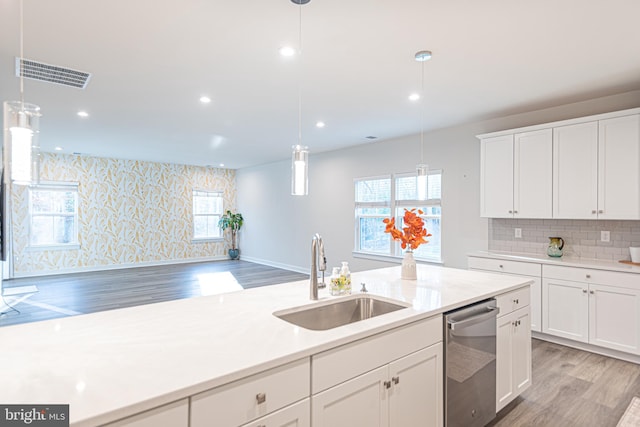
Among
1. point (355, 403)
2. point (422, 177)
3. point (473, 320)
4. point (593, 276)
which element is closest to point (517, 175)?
point (593, 276)

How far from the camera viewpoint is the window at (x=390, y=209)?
5.31m

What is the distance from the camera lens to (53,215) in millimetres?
7516

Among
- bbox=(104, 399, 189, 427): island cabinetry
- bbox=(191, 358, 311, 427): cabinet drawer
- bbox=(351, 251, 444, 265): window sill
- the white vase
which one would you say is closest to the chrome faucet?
bbox=(191, 358, 311, 427): cabinet drawer

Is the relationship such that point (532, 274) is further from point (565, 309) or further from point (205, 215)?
point (205, 215)

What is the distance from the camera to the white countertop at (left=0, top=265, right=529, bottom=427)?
97 centimetres

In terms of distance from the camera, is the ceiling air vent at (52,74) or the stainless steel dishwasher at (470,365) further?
the ceiling air vent at (52,74)

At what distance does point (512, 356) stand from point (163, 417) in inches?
90.6

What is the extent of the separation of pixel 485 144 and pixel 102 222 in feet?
26.4

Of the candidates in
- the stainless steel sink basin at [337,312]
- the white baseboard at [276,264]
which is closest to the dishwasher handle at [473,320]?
the stainless steel sink basin at [337,312]

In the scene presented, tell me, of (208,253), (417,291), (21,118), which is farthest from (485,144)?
(208,253)

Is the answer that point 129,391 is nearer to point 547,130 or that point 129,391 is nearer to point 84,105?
point 84,105

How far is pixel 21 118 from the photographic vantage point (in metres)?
1.18

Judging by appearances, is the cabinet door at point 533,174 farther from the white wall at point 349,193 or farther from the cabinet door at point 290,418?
the cabinet door at point 290,418

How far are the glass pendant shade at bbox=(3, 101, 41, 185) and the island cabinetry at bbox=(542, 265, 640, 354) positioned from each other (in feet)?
14.2
